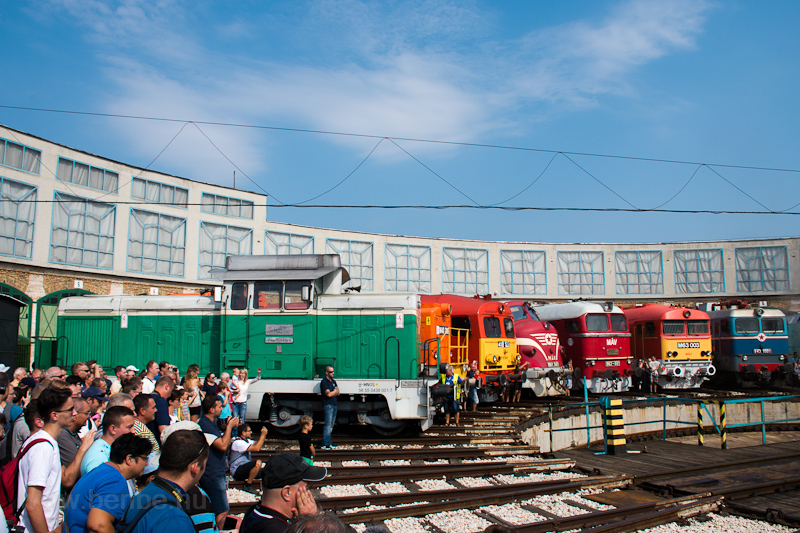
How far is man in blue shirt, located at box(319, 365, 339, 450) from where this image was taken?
1127 cm

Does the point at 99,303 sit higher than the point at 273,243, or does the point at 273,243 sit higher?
the point at 273,243

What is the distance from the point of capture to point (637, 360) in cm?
2170

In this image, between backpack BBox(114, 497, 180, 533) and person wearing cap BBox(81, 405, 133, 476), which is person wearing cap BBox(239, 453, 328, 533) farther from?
person wearing cap BBox(81, 405, 133, 476)

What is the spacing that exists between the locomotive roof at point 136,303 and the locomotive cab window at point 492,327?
7.59m

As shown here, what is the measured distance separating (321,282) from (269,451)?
3722 mm

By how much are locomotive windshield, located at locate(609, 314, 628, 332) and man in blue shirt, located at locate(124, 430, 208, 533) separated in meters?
19.1

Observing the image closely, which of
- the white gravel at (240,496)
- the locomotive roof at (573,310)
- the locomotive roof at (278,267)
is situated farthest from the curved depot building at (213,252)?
the locomotive roof at (573,310)

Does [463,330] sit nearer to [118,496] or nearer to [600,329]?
[600,329]

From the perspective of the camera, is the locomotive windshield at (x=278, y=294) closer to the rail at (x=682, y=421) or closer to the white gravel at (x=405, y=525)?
the white gravel at (x=405, y=525)

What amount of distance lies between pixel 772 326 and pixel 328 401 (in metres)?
19.8

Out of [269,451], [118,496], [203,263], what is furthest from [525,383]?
[203,263]

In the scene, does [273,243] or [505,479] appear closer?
[505,479]

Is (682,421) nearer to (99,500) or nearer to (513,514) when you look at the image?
(513,514)

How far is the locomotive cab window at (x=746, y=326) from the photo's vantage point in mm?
22891
